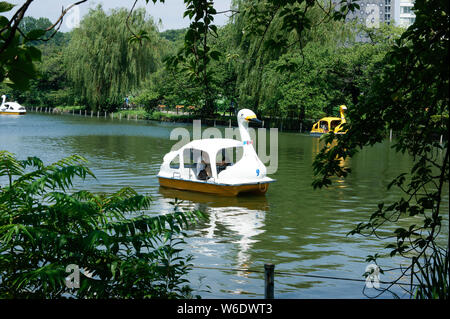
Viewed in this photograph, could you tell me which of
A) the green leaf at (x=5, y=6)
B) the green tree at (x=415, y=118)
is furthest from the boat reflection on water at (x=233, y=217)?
the green leaf at (x=5, y=6)

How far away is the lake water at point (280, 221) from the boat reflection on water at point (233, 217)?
2 centimetres

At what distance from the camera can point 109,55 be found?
60188 mm

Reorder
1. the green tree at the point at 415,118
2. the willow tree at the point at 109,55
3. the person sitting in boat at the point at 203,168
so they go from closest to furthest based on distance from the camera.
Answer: the green tree at the point at 415,118, the person sitting in boat at the point at 203,168, the willow tree at the point at 109,55

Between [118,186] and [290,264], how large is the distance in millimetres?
10940

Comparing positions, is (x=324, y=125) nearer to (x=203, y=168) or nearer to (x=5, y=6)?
(x=203, y=168)

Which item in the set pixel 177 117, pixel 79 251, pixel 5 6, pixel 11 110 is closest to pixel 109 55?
pixel 177 117

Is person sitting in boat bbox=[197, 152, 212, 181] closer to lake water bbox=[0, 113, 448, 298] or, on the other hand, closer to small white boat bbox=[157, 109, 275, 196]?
small white boat bbox=[157, 109, 275, 196]

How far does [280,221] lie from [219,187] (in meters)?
3.80

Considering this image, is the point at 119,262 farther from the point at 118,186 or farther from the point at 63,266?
the point at 118,186

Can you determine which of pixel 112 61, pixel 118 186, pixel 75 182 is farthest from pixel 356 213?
pixel 112 61

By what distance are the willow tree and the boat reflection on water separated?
41865 mm

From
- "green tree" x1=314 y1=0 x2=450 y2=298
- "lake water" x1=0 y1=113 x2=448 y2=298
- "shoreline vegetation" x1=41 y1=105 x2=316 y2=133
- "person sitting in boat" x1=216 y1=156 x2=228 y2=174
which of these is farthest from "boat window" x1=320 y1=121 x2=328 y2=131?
"green tree" x1=314 y1=0 x2=450 y2=298

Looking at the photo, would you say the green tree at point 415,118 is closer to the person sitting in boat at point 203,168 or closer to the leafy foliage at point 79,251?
the leafy foliage at point 79,251

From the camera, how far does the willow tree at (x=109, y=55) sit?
196ft
